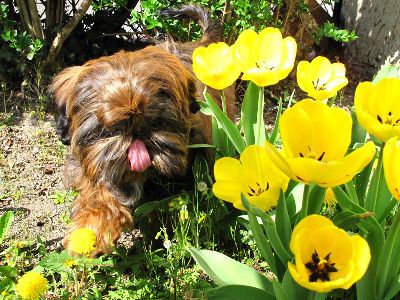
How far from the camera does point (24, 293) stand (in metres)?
1.71

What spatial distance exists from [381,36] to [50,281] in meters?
4.28

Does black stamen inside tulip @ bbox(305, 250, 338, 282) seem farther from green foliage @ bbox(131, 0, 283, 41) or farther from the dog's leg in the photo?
green foliage @ bbox(131, 0, 283, 41)

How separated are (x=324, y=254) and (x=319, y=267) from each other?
33 millimetres

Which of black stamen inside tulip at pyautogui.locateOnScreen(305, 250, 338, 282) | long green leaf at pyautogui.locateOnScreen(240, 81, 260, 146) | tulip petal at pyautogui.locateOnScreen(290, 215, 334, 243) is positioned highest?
tulip petal at pyautogui.locateOnScreen(290, 215, 334, 243)

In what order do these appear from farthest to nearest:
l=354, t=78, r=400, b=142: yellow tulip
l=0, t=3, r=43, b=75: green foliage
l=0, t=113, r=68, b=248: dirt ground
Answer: l=0, t=3, r=43, b=75: green foliage, l=0, t=113, r=68, b=248: dirt ground, l=354, t=78, r=400, b=142: yellow tulip

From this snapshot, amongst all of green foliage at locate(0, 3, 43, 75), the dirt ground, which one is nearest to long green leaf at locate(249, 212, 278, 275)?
the dirt ground

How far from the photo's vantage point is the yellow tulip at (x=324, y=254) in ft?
3.78

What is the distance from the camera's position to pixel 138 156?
93.4 inches

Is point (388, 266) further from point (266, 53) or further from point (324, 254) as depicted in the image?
point (266, 53)

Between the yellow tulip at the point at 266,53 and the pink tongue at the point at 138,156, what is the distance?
27.5 inches

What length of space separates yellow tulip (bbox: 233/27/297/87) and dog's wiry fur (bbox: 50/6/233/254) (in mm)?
684

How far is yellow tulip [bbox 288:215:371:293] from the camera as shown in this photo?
115 centimetres

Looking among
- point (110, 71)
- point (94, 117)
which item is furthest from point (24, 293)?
point (110, 71)

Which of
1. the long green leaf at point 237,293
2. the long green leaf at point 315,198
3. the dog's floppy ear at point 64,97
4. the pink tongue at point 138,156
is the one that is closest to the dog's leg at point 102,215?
the dog's floppy ear at point 64,97
